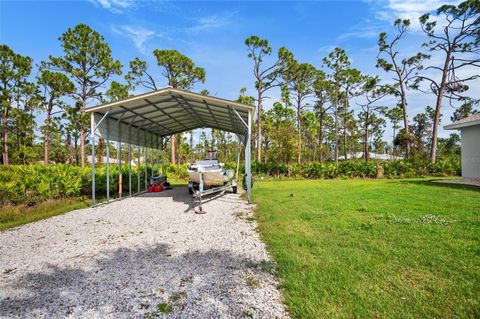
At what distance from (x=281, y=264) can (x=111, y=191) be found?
35.0 feet

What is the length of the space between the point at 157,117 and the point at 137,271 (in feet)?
32.0

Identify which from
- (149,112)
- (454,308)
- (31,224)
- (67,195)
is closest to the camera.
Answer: (454,308)

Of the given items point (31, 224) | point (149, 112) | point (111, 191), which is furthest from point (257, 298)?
point (111, 191)

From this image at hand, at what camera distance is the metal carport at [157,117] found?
8.55 m

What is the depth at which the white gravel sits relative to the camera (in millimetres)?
2510

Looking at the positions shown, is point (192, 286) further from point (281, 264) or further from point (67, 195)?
point (67, 195)

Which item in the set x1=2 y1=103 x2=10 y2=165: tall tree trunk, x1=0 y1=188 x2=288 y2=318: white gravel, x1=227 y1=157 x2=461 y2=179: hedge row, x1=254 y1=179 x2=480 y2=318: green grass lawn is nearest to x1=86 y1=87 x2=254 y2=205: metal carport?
x1=0 y1=188 x2=288 y2=318: white gravel

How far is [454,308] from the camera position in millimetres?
2250

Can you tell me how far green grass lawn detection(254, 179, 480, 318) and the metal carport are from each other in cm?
407

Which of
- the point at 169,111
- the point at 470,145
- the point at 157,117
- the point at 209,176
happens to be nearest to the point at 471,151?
the point at 470,145

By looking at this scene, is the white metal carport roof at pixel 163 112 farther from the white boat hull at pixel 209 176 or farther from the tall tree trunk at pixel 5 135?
the tall tree trunk at pixel 5 135

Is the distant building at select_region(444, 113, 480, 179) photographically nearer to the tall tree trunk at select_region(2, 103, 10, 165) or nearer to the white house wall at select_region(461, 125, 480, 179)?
the white house wall at select_region(461, 125, 480, 179)

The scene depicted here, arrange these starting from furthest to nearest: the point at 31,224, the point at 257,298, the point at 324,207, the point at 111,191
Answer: the point at 111,191 < the point at 324,207 < the point at 31,224 < the point at 257,298

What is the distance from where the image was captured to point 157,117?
12.0m
